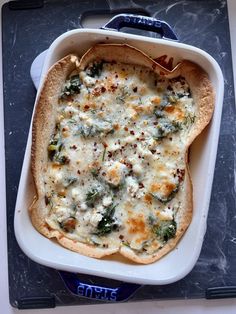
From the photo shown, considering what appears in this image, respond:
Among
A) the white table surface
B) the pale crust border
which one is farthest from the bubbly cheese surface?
the white table surface

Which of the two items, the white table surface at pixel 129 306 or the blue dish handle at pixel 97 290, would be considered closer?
the blue dish handle at pixel 97 290

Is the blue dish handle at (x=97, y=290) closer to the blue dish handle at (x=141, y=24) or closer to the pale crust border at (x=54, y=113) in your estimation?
the pale crust border at (x=54, y=113)

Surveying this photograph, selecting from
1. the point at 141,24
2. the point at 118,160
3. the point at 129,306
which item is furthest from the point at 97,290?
the point at 141,24

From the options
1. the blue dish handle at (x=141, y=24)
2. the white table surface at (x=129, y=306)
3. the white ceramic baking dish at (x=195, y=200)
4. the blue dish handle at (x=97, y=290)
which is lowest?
the white table surface at (x=129, y=306)

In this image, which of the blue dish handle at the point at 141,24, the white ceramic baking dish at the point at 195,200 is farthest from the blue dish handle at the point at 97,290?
the blue dish handle at the point at 141,24

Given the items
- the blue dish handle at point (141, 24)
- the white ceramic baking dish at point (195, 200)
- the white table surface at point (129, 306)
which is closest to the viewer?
the white ceramic baking dish at point (195, 200)

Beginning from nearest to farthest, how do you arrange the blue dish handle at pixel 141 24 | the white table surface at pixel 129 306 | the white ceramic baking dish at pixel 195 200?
the white ceramic baking dish at pixel 195 200
the blue dish handle at pixel 141 24
the white table surface at pixel 129 306

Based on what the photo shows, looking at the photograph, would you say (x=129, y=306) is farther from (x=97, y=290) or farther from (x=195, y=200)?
(x=195, y=200)

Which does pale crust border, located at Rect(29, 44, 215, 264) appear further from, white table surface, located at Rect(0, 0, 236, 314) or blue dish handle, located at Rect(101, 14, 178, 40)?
white table surface, located at Rect(0, 0, 236, 314)
